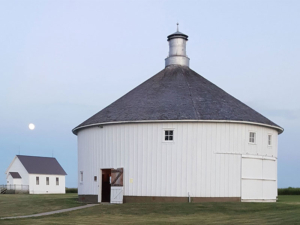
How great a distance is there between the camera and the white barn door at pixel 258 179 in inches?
1170

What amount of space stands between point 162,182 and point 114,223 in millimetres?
8578

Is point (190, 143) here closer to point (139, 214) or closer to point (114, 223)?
point (139, 214)

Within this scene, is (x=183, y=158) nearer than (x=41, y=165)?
Yes

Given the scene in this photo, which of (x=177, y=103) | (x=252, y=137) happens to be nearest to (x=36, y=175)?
(x=177, y=103)

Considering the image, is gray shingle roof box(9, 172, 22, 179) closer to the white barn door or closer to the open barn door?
the open barn door

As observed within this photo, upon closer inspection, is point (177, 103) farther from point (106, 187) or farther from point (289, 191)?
point (289, 191)

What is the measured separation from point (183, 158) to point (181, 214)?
5.71 metres

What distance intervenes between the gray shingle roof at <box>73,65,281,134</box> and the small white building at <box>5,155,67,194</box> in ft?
137

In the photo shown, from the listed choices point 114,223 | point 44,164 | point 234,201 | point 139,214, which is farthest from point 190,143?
point 44,164

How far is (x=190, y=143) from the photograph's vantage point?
1129 inches

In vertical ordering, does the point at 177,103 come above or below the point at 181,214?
above

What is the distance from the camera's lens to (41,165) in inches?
2943

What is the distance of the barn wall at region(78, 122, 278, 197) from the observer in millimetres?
28672

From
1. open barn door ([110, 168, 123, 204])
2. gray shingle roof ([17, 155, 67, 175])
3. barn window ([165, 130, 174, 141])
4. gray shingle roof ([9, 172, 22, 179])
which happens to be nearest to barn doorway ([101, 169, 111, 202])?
open barn door ([110, 168, 123, 204])
